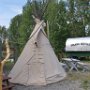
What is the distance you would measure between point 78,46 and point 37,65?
986 inches

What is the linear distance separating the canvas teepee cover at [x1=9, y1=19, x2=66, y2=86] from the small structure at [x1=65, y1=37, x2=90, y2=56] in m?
23.5

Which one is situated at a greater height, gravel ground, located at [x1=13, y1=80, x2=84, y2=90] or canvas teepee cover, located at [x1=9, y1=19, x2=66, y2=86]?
canvas teepee cover, located at [x1=9, y1=19, x2=66, y2=86]

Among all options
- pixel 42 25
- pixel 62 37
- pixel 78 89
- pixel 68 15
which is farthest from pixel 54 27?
pixel 78 89

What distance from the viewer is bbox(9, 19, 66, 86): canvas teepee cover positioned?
46.0ft

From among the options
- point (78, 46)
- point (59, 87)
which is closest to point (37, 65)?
point (59, 87)

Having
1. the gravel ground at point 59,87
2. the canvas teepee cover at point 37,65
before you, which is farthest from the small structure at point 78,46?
the gravel ground at point 59,87

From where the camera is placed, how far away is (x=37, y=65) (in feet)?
46.9

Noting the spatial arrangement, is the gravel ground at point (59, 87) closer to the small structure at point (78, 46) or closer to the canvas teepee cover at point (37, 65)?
the canvas teepee cover at point (37, 65)

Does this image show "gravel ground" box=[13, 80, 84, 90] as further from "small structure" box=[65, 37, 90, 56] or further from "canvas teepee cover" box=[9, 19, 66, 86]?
"small structure" box=[65, 37, 90, 56]

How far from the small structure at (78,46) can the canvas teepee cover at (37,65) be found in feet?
77.1

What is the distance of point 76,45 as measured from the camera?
3928 centimetres

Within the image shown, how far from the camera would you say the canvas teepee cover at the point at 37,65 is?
46.0 ft

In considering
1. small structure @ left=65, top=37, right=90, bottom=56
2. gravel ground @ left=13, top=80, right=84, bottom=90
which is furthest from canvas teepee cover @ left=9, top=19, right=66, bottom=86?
small structure @ left=65, top=37, right=90, bottom=56

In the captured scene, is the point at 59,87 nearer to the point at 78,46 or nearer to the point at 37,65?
the point at 37,65
